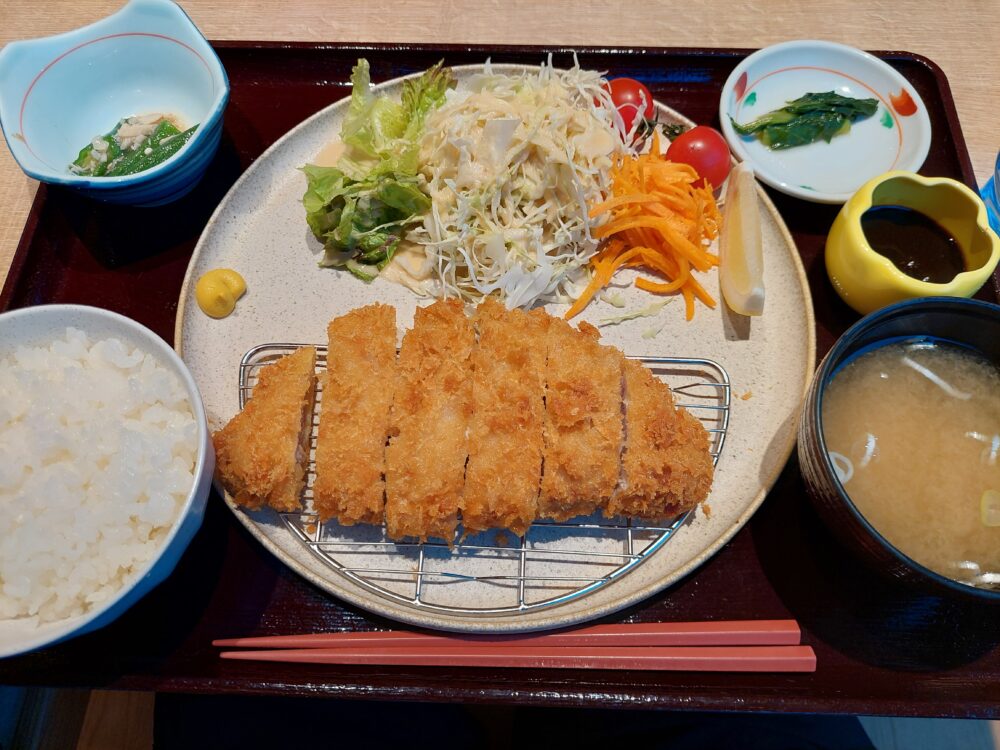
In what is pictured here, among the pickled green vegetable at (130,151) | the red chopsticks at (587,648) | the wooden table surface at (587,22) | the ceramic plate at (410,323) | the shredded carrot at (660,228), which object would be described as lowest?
the red chopsticks at (587,648)

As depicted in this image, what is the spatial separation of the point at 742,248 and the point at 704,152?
507 mm

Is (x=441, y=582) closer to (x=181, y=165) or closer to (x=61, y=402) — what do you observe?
(x=61, y=402)

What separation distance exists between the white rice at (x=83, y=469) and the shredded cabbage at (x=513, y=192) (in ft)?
4.08

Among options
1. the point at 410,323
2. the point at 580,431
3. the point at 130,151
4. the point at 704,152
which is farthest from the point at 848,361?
the point at 130,151

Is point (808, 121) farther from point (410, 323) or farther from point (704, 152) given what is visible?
point (410, 323)

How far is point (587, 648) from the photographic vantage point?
2.04 meters

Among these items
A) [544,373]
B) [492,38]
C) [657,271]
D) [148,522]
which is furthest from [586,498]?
[492,38]

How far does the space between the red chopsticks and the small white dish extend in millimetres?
1906

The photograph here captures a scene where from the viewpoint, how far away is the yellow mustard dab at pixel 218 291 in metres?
2.57

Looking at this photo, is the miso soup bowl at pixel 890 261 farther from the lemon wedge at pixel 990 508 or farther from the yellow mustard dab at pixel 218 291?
the yellow mustard dab at pixel 218 291

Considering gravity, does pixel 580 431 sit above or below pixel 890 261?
below

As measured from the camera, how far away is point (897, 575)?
187 cm

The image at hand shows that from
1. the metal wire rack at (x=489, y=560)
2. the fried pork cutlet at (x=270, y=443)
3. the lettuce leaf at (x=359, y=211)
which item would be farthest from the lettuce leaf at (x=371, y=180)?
the metal wire rack at (x=489, y=560)

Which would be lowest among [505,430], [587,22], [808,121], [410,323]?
[410,323]
